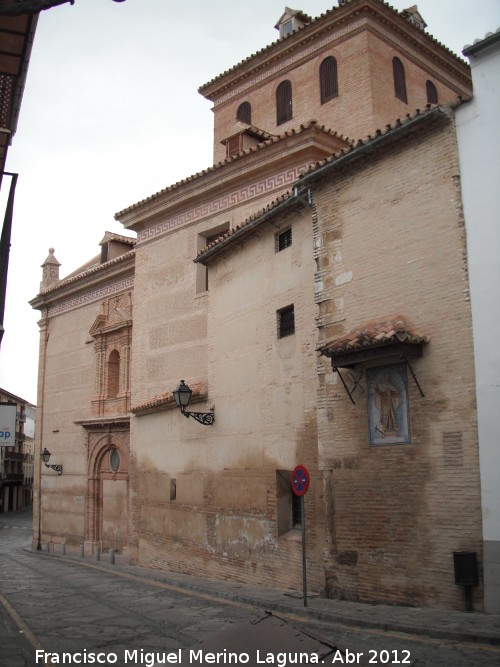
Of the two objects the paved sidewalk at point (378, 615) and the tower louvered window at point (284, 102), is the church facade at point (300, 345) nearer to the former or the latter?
the tower louvered window at point (284, 102)

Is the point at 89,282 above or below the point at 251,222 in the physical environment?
above

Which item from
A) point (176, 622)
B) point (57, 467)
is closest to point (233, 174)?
point (176, 622)

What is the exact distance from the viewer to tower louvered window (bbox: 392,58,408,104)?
19656 millimetres

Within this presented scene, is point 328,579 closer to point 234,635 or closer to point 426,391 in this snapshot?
point 426,391

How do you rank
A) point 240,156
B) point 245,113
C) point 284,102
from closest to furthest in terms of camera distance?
point 240,156
point 284,102
point 245,113

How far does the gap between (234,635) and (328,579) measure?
19.0ft

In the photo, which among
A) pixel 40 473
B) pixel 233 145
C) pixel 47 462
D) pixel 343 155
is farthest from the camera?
pixel 40 473

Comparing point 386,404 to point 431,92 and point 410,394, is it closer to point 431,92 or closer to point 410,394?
point 410,394

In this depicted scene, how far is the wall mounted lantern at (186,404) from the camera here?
553 inches

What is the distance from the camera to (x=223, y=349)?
14.8m

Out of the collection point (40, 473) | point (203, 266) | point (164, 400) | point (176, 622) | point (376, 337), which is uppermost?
point (203, 266)

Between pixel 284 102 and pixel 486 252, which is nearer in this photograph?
pixel 486 252

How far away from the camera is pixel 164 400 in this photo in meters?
16.9

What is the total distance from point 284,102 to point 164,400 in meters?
10.0
